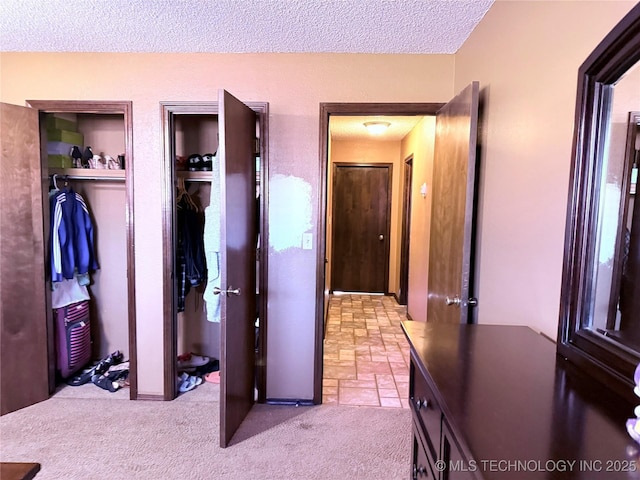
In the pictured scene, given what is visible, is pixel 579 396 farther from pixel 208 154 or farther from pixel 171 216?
pixel 208 154

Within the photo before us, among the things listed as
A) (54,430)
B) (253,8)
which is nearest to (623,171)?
(253,8)

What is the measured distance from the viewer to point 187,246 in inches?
112

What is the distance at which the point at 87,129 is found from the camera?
9.93ft

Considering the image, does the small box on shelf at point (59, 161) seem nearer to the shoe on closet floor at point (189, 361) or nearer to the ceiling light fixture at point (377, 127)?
the shoe on closet floor at point (189, 361)

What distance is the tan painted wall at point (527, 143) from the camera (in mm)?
1229

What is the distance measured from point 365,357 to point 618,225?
2.77m

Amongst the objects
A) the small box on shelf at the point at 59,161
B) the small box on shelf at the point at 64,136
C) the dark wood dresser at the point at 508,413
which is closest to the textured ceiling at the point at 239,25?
the small box on shelf at the point at 64,136

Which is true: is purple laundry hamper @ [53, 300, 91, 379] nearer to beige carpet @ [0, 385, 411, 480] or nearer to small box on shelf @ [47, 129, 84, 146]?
beige carpet @ [0, 385, 411, 480]

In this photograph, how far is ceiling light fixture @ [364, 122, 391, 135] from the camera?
14.4 ft

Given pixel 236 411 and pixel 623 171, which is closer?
pixel 623 171

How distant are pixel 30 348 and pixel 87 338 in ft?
1.54

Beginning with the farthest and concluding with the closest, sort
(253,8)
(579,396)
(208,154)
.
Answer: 1. (208,154)
2. (253,8)
3. (579,396)

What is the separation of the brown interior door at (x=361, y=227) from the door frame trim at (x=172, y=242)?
345 cm

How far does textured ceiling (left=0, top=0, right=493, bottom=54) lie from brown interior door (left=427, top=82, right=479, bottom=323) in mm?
439
